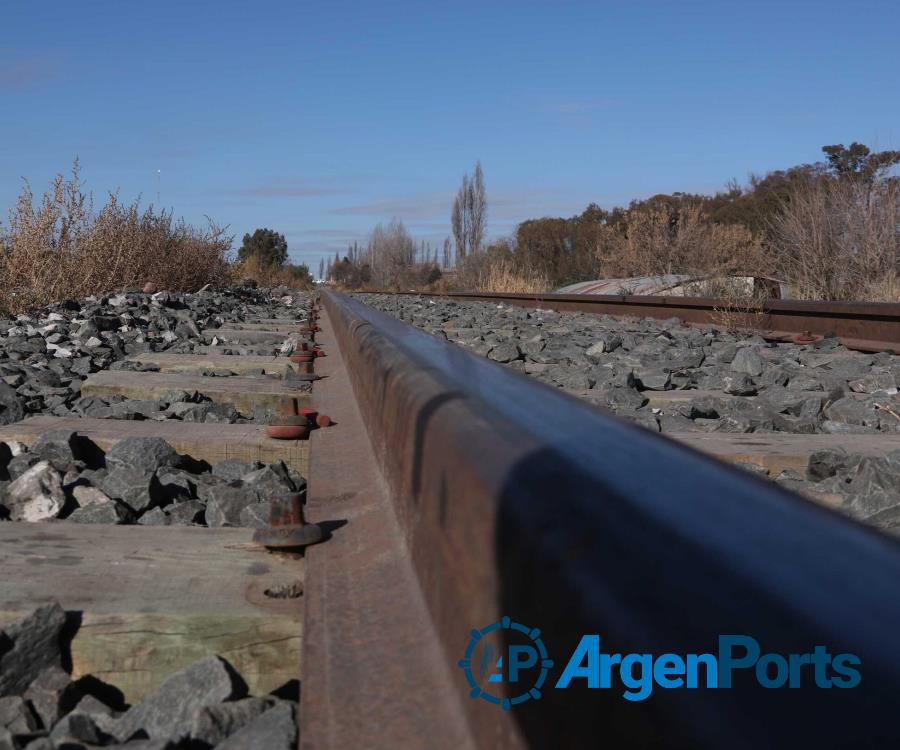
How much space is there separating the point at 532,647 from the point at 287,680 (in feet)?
2.30

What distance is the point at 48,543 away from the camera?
5.81 ft

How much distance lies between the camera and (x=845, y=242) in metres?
11.8

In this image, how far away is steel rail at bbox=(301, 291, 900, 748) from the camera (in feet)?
1.70

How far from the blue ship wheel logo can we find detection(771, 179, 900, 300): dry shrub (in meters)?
10.3

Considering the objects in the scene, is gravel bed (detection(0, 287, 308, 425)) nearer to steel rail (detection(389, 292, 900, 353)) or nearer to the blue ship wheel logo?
the blue ship wheel logo

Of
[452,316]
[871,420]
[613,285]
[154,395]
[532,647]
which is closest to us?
[532,647]

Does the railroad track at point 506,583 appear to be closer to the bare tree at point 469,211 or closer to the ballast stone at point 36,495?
the ballast stone at point 36,495

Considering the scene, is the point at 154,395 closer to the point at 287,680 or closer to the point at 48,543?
the point at 48,543

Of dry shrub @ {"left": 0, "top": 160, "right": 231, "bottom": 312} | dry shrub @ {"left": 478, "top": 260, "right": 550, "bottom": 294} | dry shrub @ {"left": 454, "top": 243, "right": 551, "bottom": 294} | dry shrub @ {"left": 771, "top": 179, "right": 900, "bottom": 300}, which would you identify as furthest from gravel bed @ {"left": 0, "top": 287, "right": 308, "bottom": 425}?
dry shrub @ {"left": 478, "top": 260, "right": 550, "bottom": 294}

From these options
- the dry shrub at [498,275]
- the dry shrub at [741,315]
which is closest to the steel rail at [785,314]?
the dry shrub at [741,315]

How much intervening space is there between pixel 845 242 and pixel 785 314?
3907 millimetres

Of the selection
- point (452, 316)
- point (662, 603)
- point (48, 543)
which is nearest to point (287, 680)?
point (48, 543)

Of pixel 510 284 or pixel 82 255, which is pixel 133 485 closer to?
pixel 82 255

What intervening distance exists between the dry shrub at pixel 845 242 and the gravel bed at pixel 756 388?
4.22 m
